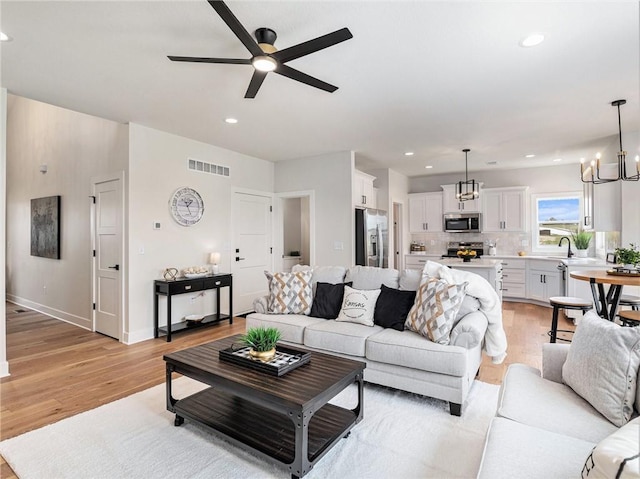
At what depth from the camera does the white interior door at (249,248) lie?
5516 millimetres

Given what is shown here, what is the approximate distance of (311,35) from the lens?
234 centimetres

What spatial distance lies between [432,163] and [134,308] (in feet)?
17.7

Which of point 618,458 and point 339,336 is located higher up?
point 618,458

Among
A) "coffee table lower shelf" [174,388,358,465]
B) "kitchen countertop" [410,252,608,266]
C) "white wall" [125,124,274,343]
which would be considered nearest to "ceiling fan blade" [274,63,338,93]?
"coffee table lower shelf" [174,388,358,465]

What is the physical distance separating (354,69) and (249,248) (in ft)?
11.8

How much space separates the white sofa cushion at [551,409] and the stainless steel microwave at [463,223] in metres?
5.76

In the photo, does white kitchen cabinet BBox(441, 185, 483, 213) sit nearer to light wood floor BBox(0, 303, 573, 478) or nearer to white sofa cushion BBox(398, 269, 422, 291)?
light wood floor BBox(0, 303, 573, 478)

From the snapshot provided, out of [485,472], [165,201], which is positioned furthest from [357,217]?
[485,472]

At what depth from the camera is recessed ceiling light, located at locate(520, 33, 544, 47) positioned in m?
2.31

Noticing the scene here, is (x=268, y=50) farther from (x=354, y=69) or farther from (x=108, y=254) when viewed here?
(x=108, y=254)

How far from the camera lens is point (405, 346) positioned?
258 cm

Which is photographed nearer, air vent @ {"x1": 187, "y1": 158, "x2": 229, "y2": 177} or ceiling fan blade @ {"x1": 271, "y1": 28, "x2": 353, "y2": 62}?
ceiling fan blade @ {"x1": 271, "y1": 28, "x2": 353, "y2": 62}

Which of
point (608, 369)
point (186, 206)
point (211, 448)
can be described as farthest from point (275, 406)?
point (186, 206)

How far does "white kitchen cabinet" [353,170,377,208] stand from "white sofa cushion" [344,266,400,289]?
2.12 m
